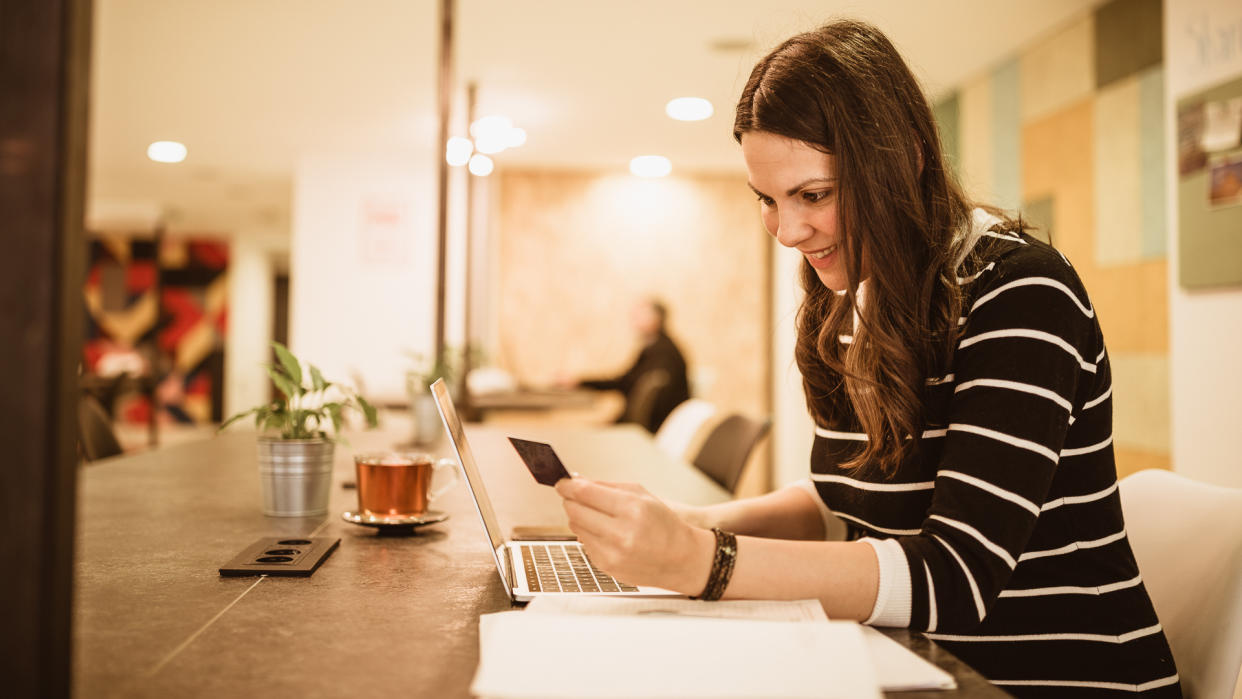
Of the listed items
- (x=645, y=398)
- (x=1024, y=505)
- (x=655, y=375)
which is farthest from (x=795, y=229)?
(x=655, y=375)

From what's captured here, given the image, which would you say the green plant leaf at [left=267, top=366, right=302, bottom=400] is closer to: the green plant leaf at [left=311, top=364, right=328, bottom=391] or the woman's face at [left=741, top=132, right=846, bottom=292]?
the green plant leaf at [left=311, top=364, right=328, bottom=391]

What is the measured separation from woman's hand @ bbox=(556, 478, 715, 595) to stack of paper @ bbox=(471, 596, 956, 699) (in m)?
0.12

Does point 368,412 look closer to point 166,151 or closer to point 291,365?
point 291,365

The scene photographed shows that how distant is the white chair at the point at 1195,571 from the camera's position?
0.96 metres

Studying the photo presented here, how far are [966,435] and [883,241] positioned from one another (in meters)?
0.25

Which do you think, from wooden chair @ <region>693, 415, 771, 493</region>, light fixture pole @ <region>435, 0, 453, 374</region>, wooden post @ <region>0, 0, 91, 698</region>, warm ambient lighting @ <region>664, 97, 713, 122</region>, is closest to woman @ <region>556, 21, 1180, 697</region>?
wooden post @ <region>0, 0, 91, 698</region>

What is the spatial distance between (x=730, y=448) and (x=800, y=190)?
133cm

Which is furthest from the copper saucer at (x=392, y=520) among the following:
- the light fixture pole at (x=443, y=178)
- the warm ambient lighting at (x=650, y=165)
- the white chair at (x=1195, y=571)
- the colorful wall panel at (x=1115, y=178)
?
the warm ambient lighting at (x=650, y=165)

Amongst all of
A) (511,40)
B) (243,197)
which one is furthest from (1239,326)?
(243,197)

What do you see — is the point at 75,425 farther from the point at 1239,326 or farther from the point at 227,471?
the point at 1239,326

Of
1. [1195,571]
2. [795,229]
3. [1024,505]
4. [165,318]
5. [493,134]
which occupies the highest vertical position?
[493,134]

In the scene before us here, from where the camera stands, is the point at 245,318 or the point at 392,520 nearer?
the point at 392,520

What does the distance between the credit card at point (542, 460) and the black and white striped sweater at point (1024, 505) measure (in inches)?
12.7

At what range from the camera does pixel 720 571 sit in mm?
A: 775
